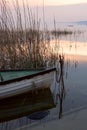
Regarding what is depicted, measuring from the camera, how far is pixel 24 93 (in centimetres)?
705

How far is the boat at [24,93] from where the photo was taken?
633 cm

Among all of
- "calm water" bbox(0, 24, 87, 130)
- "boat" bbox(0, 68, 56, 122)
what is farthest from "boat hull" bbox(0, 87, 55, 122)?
"calm water" bbox(0, 24, 87, 130)

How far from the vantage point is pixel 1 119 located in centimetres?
593

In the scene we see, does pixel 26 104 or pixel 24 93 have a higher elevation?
pixel 24 93

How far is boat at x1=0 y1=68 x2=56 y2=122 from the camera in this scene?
633 cm

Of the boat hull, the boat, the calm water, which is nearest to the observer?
the calm water

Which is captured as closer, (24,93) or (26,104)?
(26,104)

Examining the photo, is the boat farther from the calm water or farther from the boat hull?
the calm water

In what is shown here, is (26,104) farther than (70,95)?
No

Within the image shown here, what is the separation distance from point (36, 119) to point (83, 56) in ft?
21.1

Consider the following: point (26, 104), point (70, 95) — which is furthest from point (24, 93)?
point (70, 95)

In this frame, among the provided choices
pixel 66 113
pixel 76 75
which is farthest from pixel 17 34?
pixel 66 113

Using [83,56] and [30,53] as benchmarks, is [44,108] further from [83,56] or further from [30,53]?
[83,56]

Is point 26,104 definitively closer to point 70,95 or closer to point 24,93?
point 24,93
